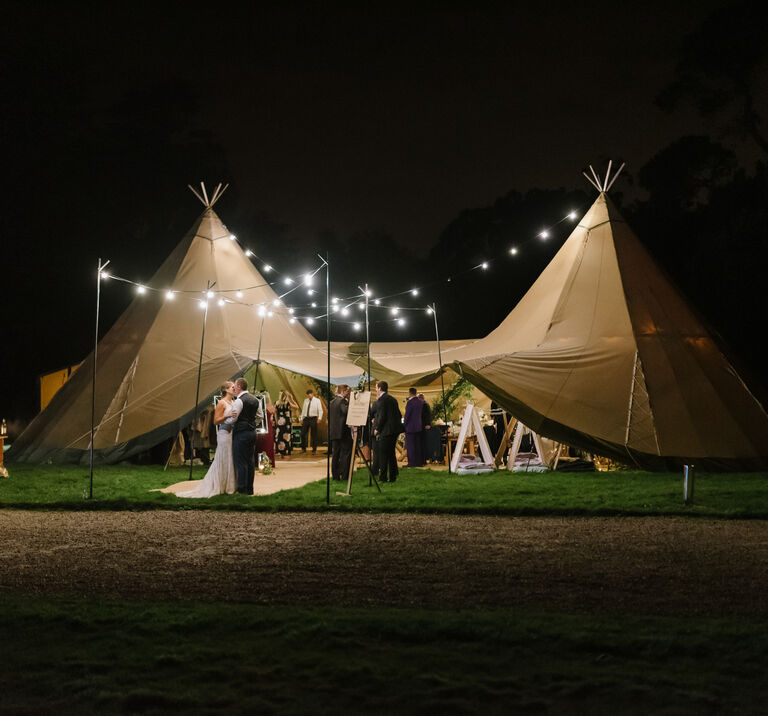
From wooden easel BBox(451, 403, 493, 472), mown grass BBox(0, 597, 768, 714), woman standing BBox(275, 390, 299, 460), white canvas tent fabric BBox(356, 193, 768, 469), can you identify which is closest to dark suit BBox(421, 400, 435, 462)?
wooden easel BBox(451, 403, 493, 472)

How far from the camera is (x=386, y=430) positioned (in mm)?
11141

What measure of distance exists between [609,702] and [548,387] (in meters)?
7.92

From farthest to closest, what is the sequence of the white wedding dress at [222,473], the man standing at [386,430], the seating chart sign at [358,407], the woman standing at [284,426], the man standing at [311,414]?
the man standing at [311,414], the woman standing at [284,426], the man standing at [386,430], the seating chart sign at [358,407], the white wedding dress at [222,473]

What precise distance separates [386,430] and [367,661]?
7.64m

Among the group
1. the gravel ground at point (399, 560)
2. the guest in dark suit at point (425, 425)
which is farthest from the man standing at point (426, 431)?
the gravel ground at point (399, 560)

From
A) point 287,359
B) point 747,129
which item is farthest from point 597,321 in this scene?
point 747,129

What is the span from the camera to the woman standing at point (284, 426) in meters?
16.7

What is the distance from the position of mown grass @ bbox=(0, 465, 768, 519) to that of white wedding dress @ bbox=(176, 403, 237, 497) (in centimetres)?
36

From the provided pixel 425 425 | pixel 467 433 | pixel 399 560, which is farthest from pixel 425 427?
pixel 399 560

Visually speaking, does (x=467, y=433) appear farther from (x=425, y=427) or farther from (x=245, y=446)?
(x=245, y=446)

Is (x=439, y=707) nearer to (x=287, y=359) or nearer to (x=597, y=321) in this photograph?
(x=597, y=321)

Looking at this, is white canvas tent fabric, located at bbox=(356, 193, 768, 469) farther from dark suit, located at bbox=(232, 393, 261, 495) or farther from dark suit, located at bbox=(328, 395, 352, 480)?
dark suit, located at bbox=(232, 393, 261, 495)

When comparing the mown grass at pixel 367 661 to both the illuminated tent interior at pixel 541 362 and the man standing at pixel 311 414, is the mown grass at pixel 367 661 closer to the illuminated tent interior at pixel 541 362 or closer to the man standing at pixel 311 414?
the illuminated tent interior at pixel 541 362

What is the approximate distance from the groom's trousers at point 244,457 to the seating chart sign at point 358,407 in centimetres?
119
